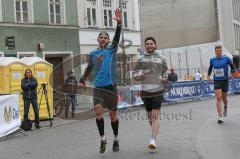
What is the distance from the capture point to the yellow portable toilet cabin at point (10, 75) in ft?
53.4

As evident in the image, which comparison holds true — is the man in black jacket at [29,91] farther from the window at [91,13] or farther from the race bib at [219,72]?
the window at [91,13]

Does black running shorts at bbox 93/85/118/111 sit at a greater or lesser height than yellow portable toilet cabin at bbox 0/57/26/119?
lesser

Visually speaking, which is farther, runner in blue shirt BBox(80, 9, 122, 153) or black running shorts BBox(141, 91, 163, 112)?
black running shorts BBox(141, 91, 163, 112)

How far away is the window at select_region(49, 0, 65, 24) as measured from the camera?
2834 cm

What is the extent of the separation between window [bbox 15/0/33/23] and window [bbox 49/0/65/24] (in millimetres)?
1582

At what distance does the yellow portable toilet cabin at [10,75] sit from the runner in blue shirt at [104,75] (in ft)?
26.7

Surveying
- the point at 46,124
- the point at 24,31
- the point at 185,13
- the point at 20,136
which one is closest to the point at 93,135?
the point at 20,136

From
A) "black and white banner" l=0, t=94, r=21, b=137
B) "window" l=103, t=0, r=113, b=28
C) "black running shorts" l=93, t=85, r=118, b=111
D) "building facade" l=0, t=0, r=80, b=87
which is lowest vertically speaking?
"black and white banner" l=0, t=94, r=21, b=137

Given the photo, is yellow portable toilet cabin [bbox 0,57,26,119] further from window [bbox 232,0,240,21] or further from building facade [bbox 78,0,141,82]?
window [bbox 232,0,240,21]

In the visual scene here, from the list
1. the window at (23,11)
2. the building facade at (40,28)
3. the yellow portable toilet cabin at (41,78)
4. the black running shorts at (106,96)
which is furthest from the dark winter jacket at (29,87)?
the window at (23,11)

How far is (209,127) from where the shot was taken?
1173cm

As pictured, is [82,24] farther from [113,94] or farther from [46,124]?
[113,94]

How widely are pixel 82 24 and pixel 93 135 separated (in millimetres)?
19194

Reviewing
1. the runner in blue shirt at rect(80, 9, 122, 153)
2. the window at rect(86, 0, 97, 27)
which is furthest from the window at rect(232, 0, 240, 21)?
the runner in blue shirt at rect(80, 9, 122, 153)
